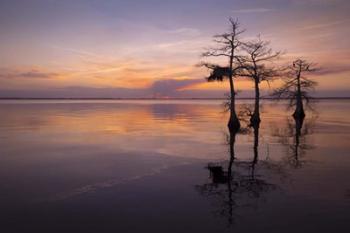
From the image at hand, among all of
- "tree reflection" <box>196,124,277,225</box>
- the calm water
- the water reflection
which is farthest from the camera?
the water reflection

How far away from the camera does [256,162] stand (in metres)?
17.1

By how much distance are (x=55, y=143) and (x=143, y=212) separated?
52.2ft

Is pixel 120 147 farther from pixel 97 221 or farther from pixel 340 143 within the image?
pixel 340 143

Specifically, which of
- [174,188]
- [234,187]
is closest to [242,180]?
[234,187]

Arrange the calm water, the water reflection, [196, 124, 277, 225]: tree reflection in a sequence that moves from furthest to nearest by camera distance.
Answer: the water reflection < [196, 124, 277, 225]: tree reflection < the calm water

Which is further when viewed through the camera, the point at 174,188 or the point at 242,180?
the point at 242,180

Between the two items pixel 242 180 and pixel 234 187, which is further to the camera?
pixel 242 180

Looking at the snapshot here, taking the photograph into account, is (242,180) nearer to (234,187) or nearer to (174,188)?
(234,187)

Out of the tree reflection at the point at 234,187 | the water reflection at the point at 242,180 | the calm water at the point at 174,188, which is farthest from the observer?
the water reflection at the point at 242,180

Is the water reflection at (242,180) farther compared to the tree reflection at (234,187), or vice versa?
the water reflection at (242,180)

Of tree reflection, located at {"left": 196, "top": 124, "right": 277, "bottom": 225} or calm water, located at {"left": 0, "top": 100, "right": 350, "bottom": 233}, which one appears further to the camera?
tree reflection, located at {"left": 196, "top": 124, "right": 277, "bottom": 225}

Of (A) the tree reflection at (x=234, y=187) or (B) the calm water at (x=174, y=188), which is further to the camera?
(A) the tree reflection at (x=234, y=187)

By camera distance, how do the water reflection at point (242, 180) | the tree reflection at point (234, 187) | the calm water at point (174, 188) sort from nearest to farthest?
1. the calm water at point (174, 188)
2. the tree reflection at point (234, 187)
3. the water reflection at point (242, 180)

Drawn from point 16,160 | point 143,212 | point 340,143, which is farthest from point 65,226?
point 340,143
